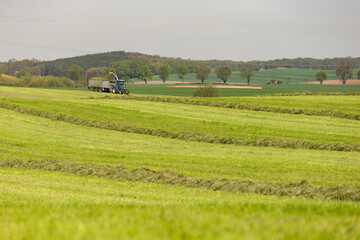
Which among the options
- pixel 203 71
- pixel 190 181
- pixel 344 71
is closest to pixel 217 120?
pixel 190 181

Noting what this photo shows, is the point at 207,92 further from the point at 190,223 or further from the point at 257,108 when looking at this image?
the point at 190,223

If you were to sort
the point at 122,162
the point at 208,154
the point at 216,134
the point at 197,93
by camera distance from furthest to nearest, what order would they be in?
the point at 197,93, the point at 216,134, the point at 208,154, the point at 122,162

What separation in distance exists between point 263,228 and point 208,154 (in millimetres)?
19003

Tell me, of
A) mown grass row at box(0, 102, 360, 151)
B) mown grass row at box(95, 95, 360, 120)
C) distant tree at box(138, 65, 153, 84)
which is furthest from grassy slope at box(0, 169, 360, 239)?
distant tree at box(138, 65, 153, 84)

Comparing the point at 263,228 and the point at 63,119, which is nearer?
the point at 263,228

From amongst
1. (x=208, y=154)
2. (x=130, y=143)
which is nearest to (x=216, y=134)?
(x=130, y=143)

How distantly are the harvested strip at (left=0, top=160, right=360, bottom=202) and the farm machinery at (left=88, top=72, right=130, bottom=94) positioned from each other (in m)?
61.0

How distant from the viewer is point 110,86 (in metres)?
84.4

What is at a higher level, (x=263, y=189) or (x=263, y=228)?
(x=263, y=228)

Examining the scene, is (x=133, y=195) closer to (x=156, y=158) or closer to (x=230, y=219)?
(x=230, y=219)

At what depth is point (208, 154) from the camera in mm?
24859

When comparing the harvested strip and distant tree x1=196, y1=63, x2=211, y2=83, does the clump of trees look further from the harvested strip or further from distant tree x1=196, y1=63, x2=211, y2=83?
the harvested strip

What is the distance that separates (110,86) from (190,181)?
68788 mm

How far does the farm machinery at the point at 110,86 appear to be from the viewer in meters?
82.4
